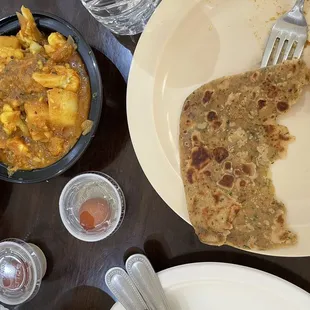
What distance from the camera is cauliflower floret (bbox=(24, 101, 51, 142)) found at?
1.70 m

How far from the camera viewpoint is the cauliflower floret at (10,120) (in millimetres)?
1711

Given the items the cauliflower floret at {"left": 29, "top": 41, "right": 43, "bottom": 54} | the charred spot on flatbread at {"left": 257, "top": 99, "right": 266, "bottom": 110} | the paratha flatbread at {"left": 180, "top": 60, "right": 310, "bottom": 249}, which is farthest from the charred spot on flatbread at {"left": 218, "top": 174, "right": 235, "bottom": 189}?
the cauliflower floret at {"left": 29, "top": 41, "right": 43, "bottom": 54}

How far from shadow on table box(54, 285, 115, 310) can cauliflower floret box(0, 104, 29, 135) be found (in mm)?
665

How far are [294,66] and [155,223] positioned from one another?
0.75 m

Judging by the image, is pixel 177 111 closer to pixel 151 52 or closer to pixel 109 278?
pixel 151 52

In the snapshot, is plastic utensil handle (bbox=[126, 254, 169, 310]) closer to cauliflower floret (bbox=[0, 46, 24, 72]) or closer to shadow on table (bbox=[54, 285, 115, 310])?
shadow on table (bbox=[54, 285, 115, 310])

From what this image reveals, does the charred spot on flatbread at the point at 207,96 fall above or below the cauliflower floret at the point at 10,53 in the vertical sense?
above

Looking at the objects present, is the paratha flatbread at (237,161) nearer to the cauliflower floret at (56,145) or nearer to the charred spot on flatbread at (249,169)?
the charred spot on flatbread at (249,169)

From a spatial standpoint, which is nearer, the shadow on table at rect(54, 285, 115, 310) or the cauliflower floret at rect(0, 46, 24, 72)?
the cauliflower floret at rect(0, 46, 24, 72)

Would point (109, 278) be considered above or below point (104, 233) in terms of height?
below

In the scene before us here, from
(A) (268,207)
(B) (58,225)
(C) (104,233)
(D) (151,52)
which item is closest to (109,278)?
(C) (104,233)

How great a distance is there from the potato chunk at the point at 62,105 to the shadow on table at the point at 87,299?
693 millimetres

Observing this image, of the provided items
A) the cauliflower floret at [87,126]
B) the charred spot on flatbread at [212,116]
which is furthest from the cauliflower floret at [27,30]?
the charred spot on flatbread at [212,116]

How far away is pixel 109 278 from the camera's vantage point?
1.86 metres
